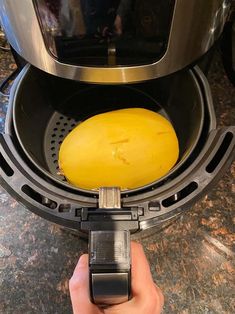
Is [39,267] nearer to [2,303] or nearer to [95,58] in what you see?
[2,303]

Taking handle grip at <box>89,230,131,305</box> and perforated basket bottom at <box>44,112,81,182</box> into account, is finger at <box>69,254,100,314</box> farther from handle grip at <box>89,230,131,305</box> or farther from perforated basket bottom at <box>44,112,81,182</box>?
perforated basket bottom at <box>44,112,81,182</box>

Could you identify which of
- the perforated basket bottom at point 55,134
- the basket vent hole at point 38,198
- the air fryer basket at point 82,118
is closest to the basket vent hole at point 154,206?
the air fryer basket at point 82,118

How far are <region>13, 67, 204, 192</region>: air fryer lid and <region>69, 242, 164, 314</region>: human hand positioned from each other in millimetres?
178

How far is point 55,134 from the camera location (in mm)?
638

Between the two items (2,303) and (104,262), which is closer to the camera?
(104,262)

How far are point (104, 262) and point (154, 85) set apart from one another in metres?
0.35

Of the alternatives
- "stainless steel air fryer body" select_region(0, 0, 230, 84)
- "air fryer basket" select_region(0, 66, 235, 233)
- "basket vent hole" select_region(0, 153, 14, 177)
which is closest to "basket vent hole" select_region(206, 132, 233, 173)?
"air fryer basket" select_region(0, 66, 235, 233)

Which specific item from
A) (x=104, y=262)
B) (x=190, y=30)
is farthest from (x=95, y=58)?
(x=104, y=262)

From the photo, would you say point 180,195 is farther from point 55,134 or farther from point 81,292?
point 55,134

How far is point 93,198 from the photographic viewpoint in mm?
434

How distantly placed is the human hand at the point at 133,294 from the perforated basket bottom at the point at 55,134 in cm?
23

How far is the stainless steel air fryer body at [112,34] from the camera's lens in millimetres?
424

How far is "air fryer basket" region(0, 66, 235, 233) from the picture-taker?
418mm

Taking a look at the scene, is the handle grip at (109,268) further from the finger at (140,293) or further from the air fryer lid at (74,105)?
the air fryer lid at (74,105)
